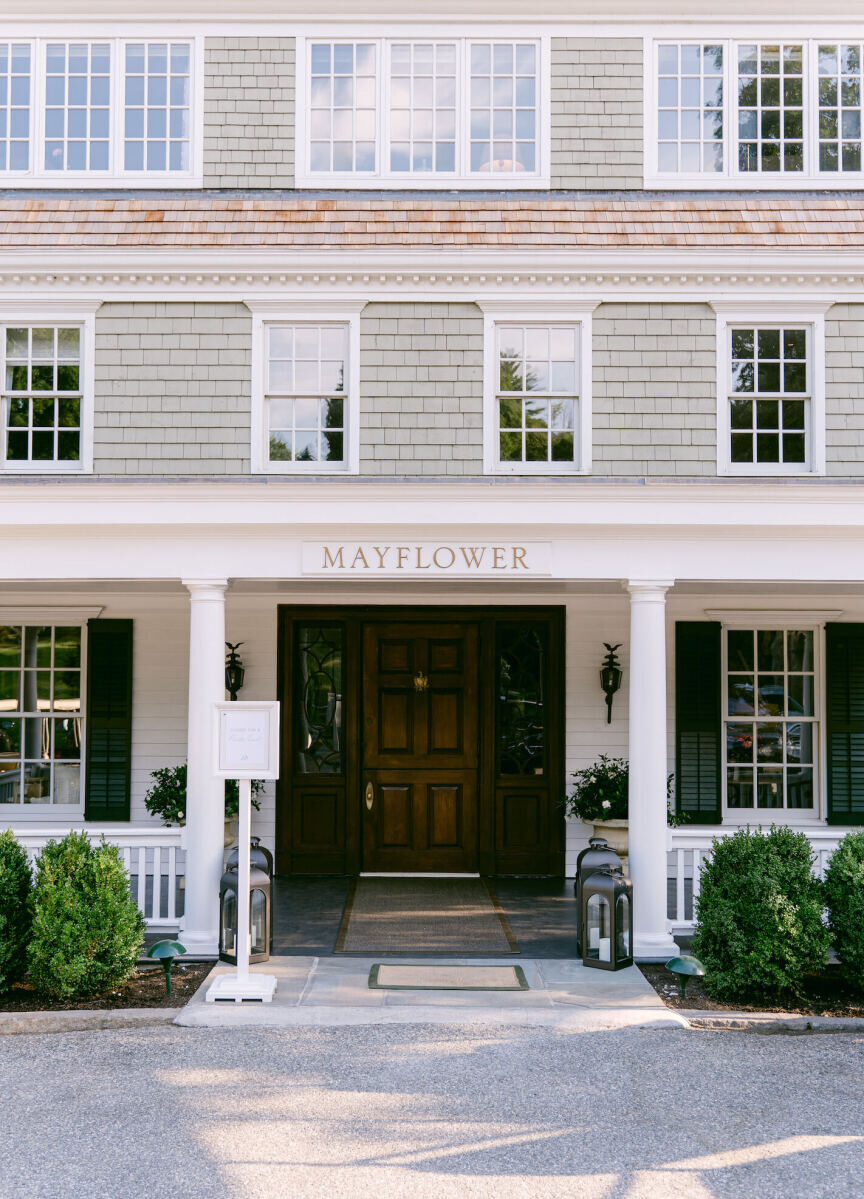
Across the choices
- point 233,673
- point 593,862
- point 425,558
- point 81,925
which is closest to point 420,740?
point 233,673

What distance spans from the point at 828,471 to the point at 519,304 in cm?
319

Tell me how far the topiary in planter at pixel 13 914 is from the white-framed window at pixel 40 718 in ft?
12.3

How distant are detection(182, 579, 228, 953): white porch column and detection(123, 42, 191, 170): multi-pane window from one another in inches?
169

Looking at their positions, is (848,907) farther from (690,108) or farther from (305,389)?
(690,108)

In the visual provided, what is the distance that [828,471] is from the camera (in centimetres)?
916

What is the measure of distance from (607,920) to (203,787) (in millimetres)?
3442

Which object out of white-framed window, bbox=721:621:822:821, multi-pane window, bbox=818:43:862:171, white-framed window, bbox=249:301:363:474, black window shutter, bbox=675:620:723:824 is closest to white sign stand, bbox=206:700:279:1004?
white-framed window, bbox=249:301:363:474

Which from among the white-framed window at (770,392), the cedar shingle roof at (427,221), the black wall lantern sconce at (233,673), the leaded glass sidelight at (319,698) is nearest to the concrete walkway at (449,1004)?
the leaded glass sidelight at (319,698)

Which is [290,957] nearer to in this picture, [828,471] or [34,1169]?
[34,1169]

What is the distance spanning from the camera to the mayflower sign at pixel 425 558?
8.52 metres

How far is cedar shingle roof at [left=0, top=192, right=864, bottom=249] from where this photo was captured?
30.3 ft

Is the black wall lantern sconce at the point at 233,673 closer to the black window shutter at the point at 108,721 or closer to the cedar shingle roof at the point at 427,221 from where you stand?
the black window shutter at the point at 108,721

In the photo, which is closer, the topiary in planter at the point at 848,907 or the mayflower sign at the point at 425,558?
the topiary in planter at the point at 848,907

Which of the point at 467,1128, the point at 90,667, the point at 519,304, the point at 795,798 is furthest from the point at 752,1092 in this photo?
the point at 90,667
